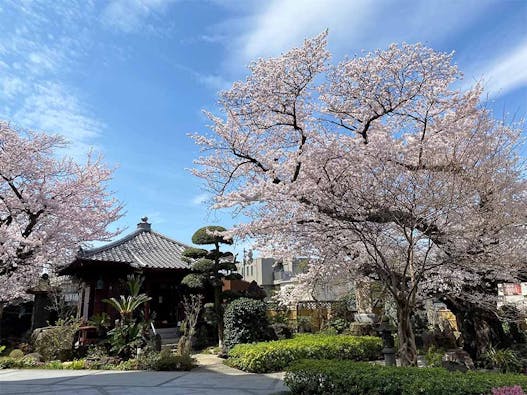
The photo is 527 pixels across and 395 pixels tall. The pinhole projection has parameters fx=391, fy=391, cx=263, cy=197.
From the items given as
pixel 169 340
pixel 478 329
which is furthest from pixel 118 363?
A: pixel 478 329

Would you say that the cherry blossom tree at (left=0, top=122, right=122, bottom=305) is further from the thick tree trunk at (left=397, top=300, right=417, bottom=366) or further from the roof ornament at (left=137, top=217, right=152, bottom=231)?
the thick tree trunk at (left=397, top=300, right=417, bottom=366)

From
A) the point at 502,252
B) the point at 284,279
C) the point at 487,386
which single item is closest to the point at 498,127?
the point at 502,252

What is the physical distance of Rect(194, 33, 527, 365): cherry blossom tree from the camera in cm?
705

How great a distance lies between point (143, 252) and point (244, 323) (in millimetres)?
6705

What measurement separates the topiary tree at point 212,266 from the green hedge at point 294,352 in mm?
2839

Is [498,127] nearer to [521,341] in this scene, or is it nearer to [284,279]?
[521,341]

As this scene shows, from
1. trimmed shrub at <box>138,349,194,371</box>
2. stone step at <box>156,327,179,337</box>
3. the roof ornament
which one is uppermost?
the roof ornament

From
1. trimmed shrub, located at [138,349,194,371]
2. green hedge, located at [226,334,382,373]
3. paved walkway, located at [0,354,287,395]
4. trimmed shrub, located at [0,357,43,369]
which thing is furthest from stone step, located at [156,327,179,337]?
green hedge, located at [226,334,382,373]

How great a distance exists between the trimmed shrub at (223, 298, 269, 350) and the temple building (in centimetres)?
390

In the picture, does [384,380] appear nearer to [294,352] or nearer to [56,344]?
[294,352]

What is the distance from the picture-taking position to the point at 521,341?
38.4 feet

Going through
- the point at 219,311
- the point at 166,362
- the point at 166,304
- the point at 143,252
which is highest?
the point at 143,252

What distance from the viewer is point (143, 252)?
15.9 meters

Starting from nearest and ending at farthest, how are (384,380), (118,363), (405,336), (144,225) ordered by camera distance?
1. (384,380)
2. (405,336)
3. (118,363)
4. (144,225)
